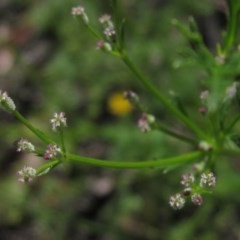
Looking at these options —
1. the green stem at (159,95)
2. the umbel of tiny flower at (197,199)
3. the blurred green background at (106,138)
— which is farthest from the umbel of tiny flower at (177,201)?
the blurred green background at (106,138)

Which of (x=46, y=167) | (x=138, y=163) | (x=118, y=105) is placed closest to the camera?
(x=46, y=167)

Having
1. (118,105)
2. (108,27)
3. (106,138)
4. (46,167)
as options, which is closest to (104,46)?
(108,27)

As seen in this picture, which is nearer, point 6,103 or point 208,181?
point 208,181

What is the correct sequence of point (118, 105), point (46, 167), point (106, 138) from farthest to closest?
point (118, 105), point (106, 138), point (46, 167)

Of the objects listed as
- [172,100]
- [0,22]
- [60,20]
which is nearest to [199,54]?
[172,100]

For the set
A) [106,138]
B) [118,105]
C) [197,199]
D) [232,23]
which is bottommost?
[197,199]

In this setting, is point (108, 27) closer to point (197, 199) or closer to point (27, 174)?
point (27, 174)

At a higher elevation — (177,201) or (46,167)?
(46,167)

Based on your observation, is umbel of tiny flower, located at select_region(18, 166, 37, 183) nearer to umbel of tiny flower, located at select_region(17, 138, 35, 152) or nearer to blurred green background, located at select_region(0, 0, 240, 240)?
umbel of tiny flower, located at select_region(17, 138, 35, 152)
